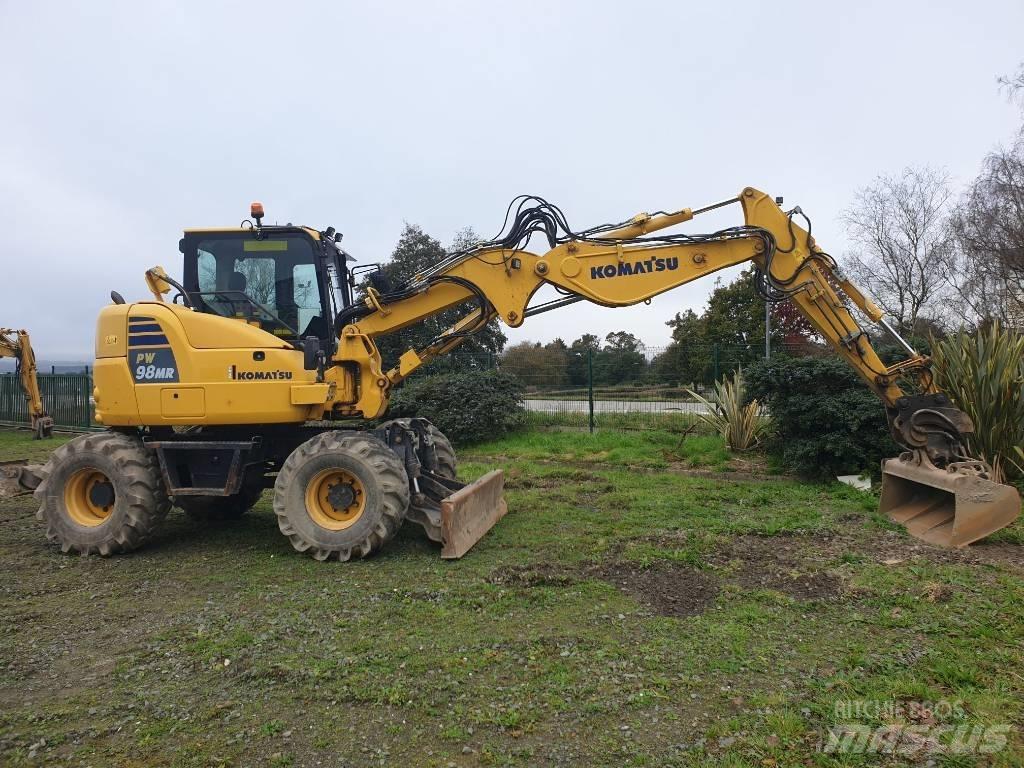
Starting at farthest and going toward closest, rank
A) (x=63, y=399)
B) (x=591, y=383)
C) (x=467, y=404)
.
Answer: (x=63, y=399), (x=591, y=383), (x=467, y=404)

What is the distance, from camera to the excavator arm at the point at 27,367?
52.5 feet

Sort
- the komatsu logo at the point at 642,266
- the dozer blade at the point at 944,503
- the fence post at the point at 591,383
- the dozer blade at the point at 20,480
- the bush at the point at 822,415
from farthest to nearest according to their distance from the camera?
the fence post at the point at 591,383, the bush at the point at 822,415, the dozer blade at the point at 20,480, the komatsu logo at the point at 642,266, the dozer blade at the point at 944,503

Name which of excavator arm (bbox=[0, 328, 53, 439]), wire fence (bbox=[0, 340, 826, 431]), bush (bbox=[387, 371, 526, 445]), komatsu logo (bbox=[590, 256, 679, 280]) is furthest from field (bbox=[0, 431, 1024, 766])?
excavator arm (bbox=[0, 328, 53, 439])

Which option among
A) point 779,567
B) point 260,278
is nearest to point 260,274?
point 260,278

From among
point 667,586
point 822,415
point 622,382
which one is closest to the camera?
point 667,586

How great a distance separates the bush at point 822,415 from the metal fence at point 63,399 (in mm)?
18251

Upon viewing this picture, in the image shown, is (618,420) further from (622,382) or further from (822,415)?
(822,415)

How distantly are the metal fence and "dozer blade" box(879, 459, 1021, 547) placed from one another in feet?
65.5

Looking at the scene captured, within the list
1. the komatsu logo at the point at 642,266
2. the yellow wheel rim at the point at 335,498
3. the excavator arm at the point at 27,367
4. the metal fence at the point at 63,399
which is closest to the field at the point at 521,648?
the yellow wheel rim at the point at 335,498

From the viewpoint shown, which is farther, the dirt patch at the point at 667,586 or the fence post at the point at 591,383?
the fence post at the point at 591,383

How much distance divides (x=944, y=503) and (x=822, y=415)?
118 inches

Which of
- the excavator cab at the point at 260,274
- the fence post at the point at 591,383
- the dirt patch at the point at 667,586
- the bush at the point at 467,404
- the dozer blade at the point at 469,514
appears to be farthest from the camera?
the fence post at the point at 591,383

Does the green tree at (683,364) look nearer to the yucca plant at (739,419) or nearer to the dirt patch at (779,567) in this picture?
the yucca plant at (739,419)

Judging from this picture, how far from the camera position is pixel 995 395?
739 centimetres
